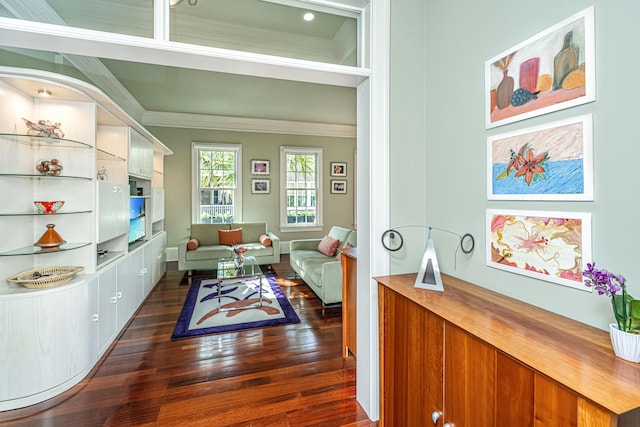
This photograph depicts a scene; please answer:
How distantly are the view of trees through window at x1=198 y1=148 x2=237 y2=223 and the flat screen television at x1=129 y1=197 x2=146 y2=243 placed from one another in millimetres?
2181

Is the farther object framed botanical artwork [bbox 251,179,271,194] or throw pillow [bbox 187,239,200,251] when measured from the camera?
framed botanical artwork [bbox 251,179,271,194]

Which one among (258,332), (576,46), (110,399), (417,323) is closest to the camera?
(576,46)

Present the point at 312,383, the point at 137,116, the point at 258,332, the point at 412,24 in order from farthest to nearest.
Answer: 1. the point at 137,116
2. the point at 258,332
3. the point at 312,383
4. the point at 412,24

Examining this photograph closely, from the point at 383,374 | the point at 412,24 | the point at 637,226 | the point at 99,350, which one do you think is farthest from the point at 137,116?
the point at 637,226

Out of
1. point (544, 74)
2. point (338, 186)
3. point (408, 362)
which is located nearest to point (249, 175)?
point (338, 186)

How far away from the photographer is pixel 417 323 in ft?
4.26

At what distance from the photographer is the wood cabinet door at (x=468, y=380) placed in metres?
0.95

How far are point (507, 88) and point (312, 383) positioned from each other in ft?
7.14

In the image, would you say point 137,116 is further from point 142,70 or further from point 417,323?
point 417,323

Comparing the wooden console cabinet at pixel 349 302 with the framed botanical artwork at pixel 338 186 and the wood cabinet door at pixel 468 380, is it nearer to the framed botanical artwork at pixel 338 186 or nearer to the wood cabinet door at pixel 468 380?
the wood cabinet door at pixel 468 380

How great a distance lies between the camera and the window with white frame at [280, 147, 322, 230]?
6734 mm

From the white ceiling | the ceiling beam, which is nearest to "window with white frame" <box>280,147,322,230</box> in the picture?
the white ceiling

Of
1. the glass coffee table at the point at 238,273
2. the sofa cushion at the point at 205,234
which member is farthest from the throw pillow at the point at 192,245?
the glass coffee table at the point at 238,273

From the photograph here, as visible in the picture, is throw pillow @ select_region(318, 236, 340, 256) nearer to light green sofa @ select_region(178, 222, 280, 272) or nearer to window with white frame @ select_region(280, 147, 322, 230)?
light green sofa @ select_region(178, 222, 280, 272)
